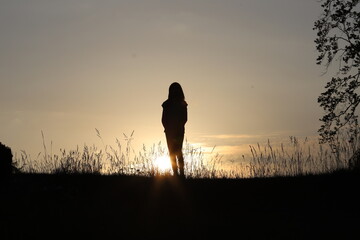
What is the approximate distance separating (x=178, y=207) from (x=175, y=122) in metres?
3.06

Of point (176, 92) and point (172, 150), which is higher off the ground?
point (176, 92)

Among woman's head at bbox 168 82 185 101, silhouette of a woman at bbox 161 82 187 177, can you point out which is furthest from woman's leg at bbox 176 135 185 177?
woman's head at bbox 168 82 185 101

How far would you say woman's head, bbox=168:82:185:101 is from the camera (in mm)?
12023

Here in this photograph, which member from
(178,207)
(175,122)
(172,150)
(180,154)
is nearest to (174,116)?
(175,122)

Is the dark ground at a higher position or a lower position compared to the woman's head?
lower

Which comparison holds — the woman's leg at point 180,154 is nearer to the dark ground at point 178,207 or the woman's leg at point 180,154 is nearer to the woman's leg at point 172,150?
the woman's leg at point 172,150

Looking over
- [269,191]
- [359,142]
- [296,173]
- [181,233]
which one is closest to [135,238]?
[181,233]

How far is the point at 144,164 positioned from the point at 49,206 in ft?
13.3

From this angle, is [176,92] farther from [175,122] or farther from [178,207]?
[178,207]

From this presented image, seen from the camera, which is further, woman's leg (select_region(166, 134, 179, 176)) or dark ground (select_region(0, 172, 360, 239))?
woman's leg (select_region(166, 134, 179, 176))

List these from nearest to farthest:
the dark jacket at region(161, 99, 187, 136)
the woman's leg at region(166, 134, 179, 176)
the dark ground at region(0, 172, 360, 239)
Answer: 1. the dark ground at region(0, 172, 360, 239)
2. the dark jacket at region(161, 99, 187, 136)
3. the woman's leg at region(166, 134, 179, 176)

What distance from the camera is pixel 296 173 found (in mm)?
12664

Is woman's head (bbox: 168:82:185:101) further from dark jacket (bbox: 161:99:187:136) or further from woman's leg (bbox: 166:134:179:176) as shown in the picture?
woman's leg (bbox: 166:134:179:176)

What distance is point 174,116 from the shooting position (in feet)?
Result: 40.2
